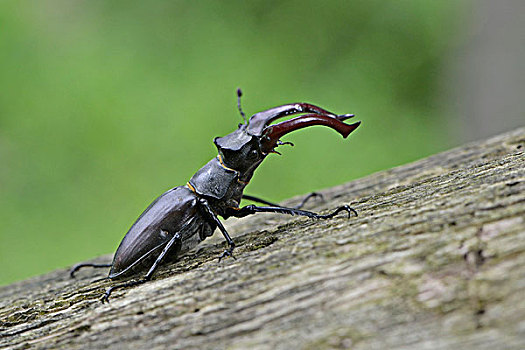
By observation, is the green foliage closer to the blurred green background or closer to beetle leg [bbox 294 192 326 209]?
the blurred green background

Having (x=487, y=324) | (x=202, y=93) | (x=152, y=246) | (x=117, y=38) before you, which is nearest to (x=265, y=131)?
(x=152, y=246)

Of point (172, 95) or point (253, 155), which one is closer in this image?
point (253, 155)

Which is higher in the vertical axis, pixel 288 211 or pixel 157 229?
pixel 157 229

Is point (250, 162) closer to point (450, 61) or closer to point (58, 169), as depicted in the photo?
point (58, 169)

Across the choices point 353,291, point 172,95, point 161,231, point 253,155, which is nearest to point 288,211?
point 253,155

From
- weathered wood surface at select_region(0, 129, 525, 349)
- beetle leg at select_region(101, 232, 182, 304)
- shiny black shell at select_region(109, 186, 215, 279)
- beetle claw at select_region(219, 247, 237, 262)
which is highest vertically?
shiny black shell at select_region(109, 186, 215, 279)

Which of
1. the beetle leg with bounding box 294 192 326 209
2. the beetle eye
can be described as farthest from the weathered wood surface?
the beetle leg with bounding box 294 192 326 209

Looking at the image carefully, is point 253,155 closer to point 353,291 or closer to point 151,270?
point 151,270
